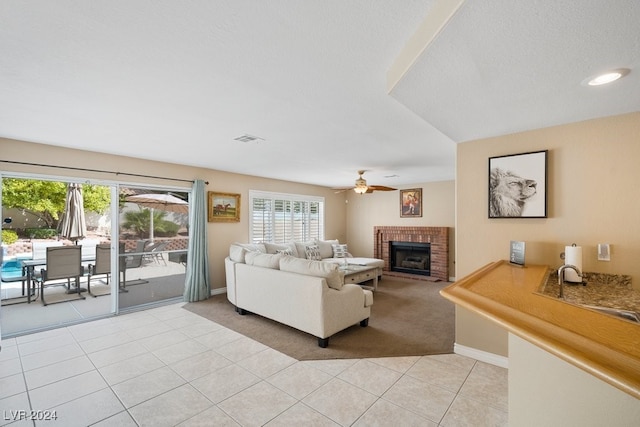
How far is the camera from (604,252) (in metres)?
2.29

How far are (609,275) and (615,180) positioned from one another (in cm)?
77

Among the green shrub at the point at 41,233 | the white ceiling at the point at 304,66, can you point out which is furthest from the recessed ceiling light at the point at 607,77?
the green shrub at the point at 41,233

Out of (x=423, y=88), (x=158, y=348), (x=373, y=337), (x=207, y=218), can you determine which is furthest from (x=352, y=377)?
(x=207, y=218)

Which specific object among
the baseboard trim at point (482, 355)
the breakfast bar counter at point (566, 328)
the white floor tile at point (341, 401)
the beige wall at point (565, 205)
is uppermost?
the beige wall at point (565, 205)

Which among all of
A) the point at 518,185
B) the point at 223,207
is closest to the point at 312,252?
the point at 223,207

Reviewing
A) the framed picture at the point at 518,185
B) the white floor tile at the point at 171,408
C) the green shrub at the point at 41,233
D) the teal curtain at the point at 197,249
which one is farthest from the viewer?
the green shrub at the point at 41,233

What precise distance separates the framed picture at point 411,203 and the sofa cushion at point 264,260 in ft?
15.2

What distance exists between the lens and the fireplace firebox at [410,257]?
7230 millimetres

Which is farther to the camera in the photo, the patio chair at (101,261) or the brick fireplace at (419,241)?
the brick fireplace at (419,241)

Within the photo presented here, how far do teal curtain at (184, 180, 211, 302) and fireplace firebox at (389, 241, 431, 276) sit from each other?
4881 mm

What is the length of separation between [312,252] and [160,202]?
10.9 ft

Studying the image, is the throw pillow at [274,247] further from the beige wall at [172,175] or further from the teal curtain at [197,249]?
the teal curtain at [197,249]

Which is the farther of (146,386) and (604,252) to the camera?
(146,386)

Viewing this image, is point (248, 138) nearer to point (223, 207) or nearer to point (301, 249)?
point (223, 207)
